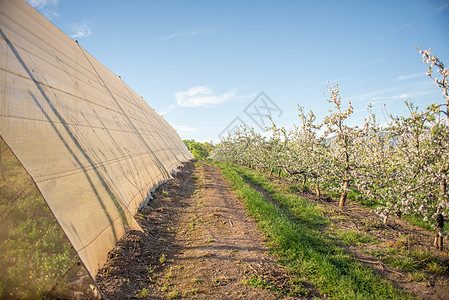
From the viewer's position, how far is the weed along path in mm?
3807

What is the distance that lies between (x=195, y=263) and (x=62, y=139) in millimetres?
3871

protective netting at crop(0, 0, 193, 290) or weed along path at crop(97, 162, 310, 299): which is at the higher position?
protective netting at crop(0, 0, 193, 290)

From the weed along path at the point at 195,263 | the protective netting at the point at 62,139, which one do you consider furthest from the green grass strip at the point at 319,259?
the protective netting at the point at 62,139

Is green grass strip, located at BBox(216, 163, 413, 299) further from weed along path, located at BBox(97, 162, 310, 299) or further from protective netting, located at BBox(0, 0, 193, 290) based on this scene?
protective netting, located at BBox(0, 0, 193, 290)

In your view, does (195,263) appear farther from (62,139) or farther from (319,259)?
(62,139)

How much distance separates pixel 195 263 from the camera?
479cm

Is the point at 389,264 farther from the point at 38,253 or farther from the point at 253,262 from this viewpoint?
the point at 38,253

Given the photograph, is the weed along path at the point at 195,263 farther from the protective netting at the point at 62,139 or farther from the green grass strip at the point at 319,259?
the protective netting at the point at 62,139

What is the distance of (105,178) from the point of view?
5.48 meters

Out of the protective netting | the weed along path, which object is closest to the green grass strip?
the weed along path

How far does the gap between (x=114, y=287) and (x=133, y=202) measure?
337 cm

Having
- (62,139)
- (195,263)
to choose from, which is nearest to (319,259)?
(195,263)

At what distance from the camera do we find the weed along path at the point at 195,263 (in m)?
3.81

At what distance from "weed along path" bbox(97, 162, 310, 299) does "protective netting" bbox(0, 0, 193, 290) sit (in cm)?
48
